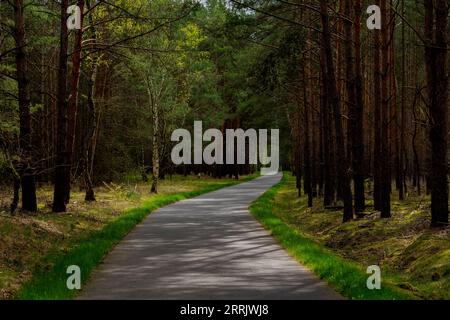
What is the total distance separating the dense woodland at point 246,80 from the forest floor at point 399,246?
91cm

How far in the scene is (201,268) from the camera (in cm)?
944

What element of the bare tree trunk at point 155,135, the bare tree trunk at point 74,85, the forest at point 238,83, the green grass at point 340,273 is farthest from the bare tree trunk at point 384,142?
the bare tree trunk at point 155,135

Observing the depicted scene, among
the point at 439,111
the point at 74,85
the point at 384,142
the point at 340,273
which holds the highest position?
the point at 74,85

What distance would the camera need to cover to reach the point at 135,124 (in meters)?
39.9

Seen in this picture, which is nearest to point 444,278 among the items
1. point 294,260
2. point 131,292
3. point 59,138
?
point 294,260

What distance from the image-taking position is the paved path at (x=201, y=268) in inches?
295

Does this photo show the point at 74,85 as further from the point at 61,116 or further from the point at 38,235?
the point at 38,235

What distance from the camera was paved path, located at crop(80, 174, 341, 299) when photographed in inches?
295

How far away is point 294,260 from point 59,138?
10.3 meters

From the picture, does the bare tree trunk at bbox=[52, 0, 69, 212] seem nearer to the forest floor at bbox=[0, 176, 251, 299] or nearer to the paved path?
the forest floor at bbox=[0, 176, 251, 299]

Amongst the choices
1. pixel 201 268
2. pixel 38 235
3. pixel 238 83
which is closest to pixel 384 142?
pixel 201 268

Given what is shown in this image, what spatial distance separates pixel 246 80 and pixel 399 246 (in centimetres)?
1973

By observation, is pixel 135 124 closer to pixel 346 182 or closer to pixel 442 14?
pixel 346 182

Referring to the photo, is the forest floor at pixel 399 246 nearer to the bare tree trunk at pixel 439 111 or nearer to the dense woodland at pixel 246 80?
the bare tree trunk at pixel 439 111
